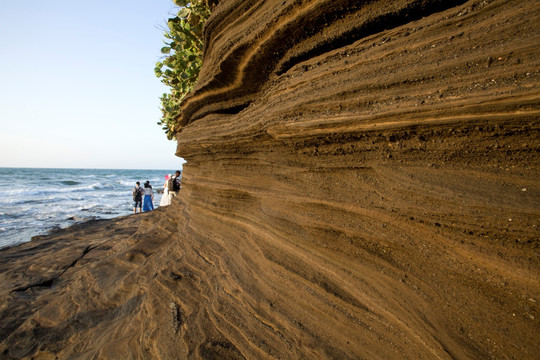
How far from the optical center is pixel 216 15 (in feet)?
12.3

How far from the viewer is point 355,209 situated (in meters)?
2.14

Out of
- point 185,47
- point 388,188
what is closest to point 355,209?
point 388,188

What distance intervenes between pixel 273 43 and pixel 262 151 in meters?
1.18

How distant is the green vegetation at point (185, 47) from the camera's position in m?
5.79

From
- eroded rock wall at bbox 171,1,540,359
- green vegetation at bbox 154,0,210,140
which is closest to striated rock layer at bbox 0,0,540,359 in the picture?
eroded rock wall at bbox 171,1,540,359

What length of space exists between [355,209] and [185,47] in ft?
19.8

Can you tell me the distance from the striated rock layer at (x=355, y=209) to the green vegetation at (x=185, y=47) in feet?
8.26

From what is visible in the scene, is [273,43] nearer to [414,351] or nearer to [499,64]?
[499,64]

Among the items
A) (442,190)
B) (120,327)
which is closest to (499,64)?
(442,190)

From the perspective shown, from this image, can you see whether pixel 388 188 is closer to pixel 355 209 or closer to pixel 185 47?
pixel 355 209

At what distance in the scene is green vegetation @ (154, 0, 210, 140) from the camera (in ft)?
19.0

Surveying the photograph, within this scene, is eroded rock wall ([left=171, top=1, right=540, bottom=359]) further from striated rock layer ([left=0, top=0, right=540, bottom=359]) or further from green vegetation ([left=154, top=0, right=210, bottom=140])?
green vegetation ([left=154, top=0, right=210, bottom=140])

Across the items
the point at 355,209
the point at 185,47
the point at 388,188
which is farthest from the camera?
the point at 185,47

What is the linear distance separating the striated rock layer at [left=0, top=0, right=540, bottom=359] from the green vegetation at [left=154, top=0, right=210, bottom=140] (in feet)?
8.26
